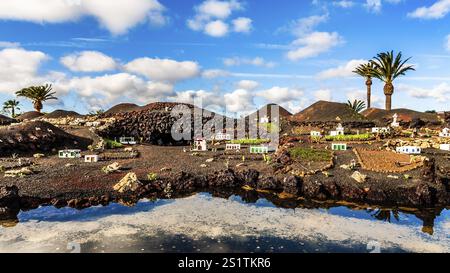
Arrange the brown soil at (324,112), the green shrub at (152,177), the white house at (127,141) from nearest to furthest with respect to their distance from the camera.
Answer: the green shrub at (152,177), the white house at (127,141), the brown soil at (324,112)

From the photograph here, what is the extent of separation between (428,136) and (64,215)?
167ft

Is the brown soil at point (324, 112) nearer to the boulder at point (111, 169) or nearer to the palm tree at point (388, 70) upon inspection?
the palm tree at point (388, 70)

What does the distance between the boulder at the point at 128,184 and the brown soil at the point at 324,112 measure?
51.7 metres

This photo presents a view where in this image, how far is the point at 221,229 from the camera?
77.1ft

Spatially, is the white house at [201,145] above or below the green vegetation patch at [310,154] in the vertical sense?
above

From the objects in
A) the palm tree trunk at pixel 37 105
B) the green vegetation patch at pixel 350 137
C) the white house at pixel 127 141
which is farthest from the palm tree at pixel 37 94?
the green vegetation patch at pixel 350 137

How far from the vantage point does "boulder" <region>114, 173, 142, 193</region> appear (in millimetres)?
31688

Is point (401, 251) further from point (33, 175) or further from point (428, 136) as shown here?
point (428, 136)

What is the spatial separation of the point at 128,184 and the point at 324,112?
2415 inches

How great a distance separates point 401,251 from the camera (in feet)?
66.7

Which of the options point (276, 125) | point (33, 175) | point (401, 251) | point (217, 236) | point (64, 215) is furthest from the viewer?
point (276, 125)

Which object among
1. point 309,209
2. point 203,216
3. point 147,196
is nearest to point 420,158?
point 309,209

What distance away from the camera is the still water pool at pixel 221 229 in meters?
20.8
